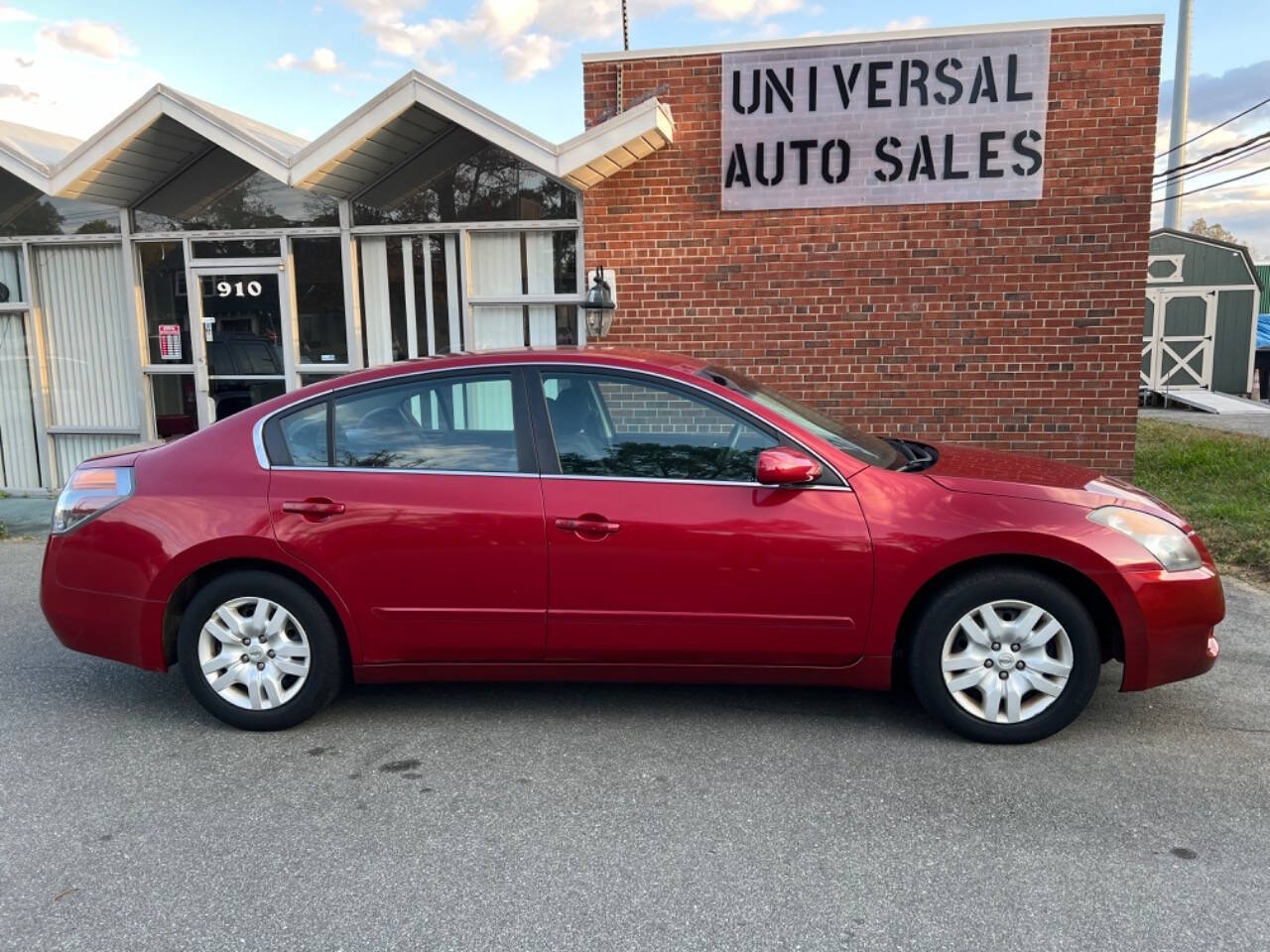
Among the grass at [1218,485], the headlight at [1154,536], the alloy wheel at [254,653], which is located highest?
the headlight at [1154,536]

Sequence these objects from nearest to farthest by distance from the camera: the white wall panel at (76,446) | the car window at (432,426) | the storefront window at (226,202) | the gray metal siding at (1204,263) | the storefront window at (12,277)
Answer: the car window at (432,426) < the storefront window at (226,202) < the storefront window at (12,277) < the white wall panel at (76,446) < the gray metal siding at (1204,263)

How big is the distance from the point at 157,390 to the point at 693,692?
738 cm

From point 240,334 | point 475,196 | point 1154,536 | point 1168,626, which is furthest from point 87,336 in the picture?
point 1168,626

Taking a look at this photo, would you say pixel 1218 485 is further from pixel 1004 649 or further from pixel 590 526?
pixel 590 526

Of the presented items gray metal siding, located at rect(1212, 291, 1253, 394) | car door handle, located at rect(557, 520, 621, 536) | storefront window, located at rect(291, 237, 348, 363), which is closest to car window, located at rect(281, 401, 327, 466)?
car door handle, located at rect(557, 520, 621, 536)

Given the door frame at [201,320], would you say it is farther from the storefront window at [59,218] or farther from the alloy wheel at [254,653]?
the alloy wheel at [254,653]

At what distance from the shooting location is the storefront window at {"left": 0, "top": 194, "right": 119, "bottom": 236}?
9211mm

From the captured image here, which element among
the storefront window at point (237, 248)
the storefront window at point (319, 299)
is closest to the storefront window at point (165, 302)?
the storefront window at point (237, 248)

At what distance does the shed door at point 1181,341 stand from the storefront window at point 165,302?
18.1 metres

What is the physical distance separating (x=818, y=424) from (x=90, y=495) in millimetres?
3209

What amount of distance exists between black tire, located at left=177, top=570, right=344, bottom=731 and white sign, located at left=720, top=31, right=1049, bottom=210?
5481mm

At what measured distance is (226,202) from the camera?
29.6ft

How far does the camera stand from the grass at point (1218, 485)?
6810 mm

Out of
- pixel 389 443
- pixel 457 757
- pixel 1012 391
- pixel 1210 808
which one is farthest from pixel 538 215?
pixel 1210 808
